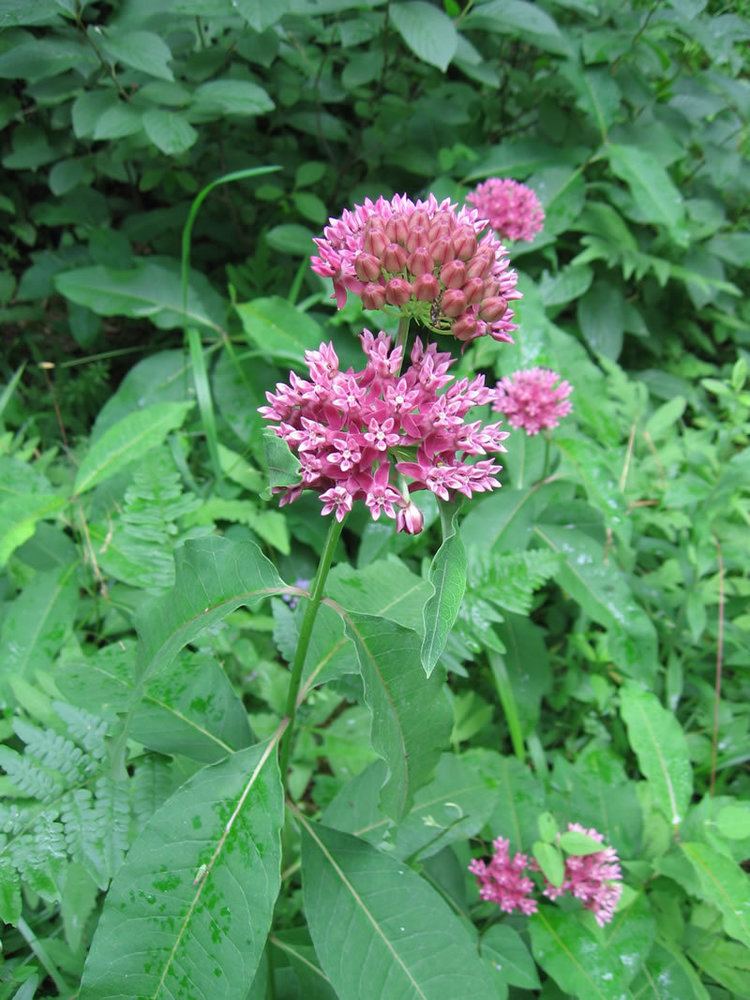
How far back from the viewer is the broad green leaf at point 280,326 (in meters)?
3.07

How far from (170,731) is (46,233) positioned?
3.52 metres

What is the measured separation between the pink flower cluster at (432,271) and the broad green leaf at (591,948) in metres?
1.50

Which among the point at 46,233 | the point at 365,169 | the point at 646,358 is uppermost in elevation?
the point at 46,233

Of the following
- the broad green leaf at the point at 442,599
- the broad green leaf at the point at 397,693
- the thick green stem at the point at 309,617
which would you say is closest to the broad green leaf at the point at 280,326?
the thick green stem at the point at 309,617

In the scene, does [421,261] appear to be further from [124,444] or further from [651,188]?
[651,188]

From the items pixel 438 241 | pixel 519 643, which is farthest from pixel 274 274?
pixel 438 241

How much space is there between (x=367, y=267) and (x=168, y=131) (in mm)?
1928

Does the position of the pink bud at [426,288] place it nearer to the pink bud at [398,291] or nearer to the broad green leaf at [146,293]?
the pink bud at [398,291]

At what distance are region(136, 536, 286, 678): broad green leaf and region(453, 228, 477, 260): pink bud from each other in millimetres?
645

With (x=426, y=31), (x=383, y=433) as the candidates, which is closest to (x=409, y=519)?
(x=383, y=433)

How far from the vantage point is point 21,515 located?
2.27 metres

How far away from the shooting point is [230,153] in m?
3.72

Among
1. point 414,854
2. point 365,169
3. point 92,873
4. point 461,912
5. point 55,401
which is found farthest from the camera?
point 365,169

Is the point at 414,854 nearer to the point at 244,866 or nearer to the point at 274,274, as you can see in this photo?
the point at 244,866
